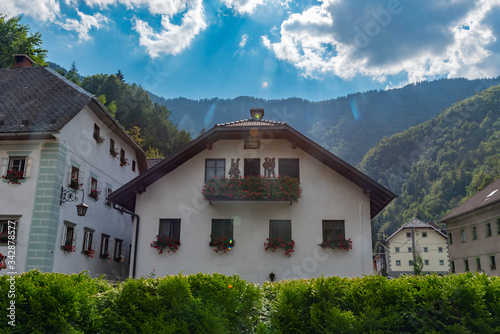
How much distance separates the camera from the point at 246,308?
7.86 meters

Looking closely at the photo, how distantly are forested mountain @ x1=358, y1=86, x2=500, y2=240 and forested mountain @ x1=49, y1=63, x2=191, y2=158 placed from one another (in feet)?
208

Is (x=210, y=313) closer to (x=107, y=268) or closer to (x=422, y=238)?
(x=107, y=268)

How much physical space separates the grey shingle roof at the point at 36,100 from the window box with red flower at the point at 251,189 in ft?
25.2

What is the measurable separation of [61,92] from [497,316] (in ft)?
74.1

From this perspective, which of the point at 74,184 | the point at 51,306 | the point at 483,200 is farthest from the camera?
the point at 483,200

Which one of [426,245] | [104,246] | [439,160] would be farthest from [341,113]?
[104,246]

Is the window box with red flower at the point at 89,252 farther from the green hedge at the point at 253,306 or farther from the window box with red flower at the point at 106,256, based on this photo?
the green hedge at the point at 253,306

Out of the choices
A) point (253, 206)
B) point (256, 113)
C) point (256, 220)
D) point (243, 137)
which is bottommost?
point (256, 220)

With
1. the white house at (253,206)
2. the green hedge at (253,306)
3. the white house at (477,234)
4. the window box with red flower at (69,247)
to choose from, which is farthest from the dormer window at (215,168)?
the white house at (477,234)

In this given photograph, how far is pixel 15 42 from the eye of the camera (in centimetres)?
3425

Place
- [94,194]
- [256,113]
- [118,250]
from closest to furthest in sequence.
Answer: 1. [256,113]
2. [94,194]
3. [118,250]

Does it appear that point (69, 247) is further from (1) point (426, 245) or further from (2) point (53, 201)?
(1) point (426, 245)

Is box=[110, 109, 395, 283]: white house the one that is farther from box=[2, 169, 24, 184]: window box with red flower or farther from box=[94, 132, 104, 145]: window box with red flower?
box=[94, 132, 104, 145]: window box with red flower

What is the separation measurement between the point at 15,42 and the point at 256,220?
26069 millimetres
